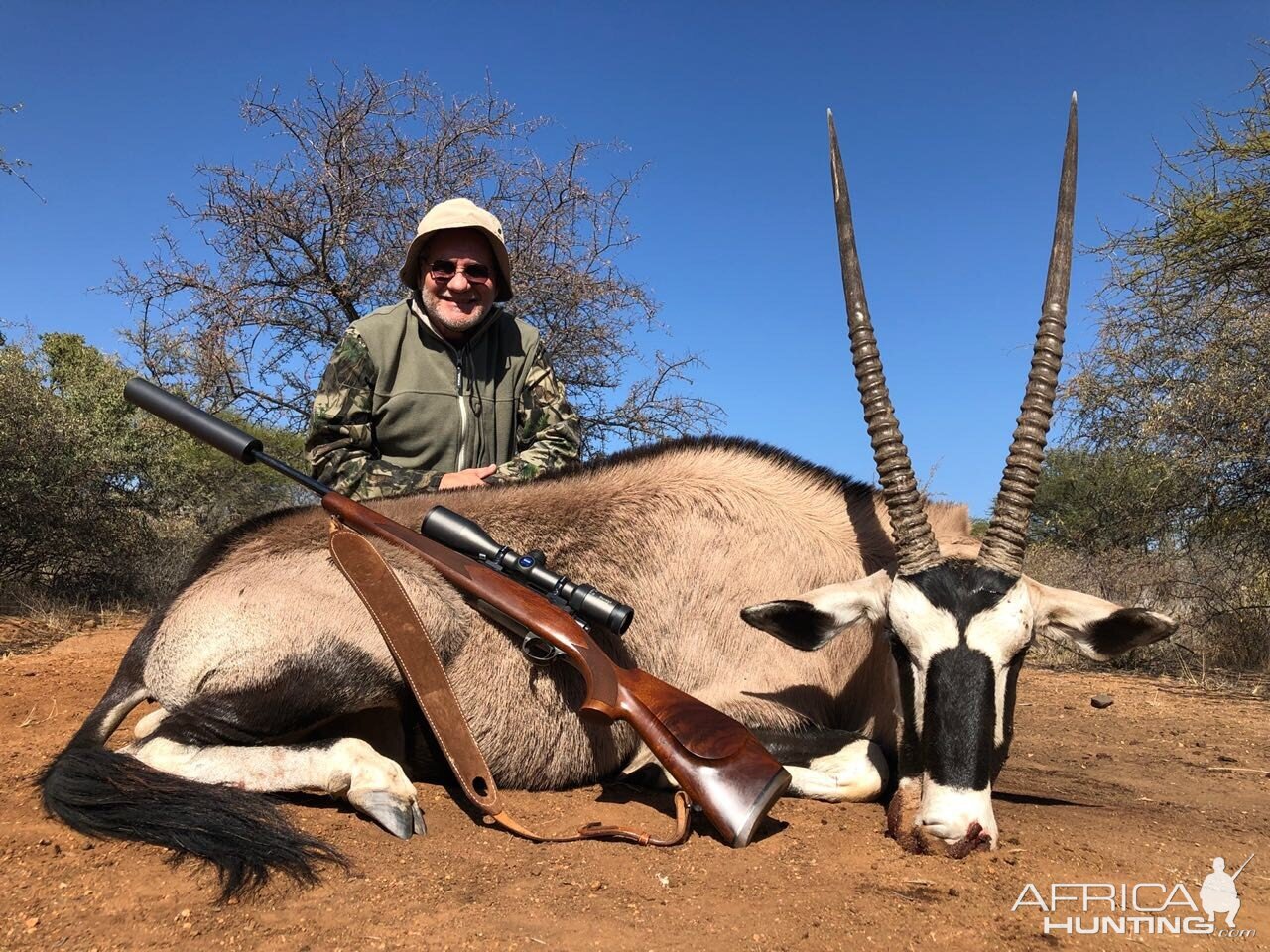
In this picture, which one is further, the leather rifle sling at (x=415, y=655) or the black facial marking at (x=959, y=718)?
the leather rifle sling at (x=415, y=655)

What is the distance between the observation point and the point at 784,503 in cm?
406

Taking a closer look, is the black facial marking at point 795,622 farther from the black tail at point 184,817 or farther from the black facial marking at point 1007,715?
the black tail at point 184,817

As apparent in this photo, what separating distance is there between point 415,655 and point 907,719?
1791mm

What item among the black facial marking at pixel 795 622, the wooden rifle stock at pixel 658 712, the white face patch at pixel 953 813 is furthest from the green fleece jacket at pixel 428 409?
the white face patch at pixel 953 813

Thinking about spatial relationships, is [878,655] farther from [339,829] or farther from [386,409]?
[386,409]

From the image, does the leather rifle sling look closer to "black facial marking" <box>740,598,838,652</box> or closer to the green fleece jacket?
"black facial marking" <box>740,598,838,652</box>

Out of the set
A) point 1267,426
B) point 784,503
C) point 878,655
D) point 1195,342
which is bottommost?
point 878,655

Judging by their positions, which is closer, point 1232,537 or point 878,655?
point 878,655

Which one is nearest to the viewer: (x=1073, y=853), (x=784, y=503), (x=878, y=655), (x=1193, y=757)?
(x=1073, y=853)

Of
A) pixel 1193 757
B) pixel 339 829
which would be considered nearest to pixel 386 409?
pixel 339 829

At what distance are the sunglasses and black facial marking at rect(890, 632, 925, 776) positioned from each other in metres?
3.40

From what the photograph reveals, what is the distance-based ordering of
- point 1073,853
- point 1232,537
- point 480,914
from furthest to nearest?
point 1232,537
point 1073,853
point 480,914

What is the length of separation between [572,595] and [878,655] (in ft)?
4.40

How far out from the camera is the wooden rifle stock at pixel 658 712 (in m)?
2.83
